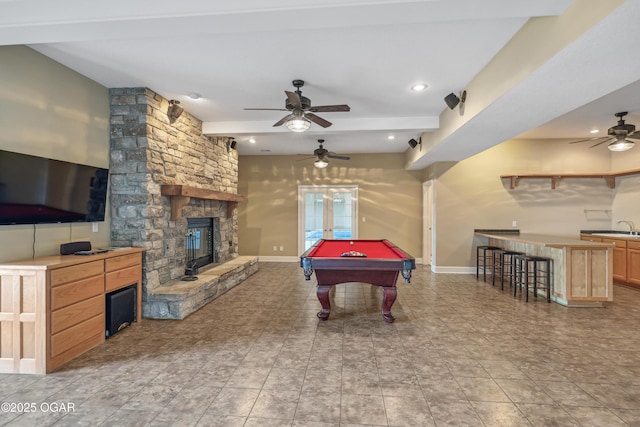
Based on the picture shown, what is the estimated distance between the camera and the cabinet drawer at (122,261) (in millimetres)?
3361

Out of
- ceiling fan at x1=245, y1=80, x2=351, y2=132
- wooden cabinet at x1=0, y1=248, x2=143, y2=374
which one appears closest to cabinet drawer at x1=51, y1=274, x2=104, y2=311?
wooden cabinet at x1=0, y1=248, x2=143, y2=374

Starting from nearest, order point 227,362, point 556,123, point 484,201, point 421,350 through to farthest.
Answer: point 227,362
point 421,350
point 556,123
point 484,201

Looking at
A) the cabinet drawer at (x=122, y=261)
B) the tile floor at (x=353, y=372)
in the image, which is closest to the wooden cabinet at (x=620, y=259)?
the tile floor at (x=353, y=372)

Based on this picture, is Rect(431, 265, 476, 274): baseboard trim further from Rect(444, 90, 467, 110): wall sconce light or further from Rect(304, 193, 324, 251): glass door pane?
Rect(444, 90, 467, 110): wall sconce light

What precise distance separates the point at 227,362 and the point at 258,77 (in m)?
3.10

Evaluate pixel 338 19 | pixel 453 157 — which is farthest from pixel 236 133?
pixel 453 157

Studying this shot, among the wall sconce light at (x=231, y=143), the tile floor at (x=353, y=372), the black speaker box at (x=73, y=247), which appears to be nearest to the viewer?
the tile floor at (x=353, y=372)

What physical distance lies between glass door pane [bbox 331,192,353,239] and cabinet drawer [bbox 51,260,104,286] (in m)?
5.96

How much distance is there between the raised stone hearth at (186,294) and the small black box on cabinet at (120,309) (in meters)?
0.25

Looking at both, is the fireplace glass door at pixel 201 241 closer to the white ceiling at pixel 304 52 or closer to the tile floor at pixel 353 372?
the tile floor at pixel 353 372

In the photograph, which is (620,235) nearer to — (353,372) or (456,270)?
(456,270)

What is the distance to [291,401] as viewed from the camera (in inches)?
89.2

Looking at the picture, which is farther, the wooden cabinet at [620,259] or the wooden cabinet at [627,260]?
the wooden cabinet at [620,259]

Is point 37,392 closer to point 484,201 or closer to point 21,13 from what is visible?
point 21,13
